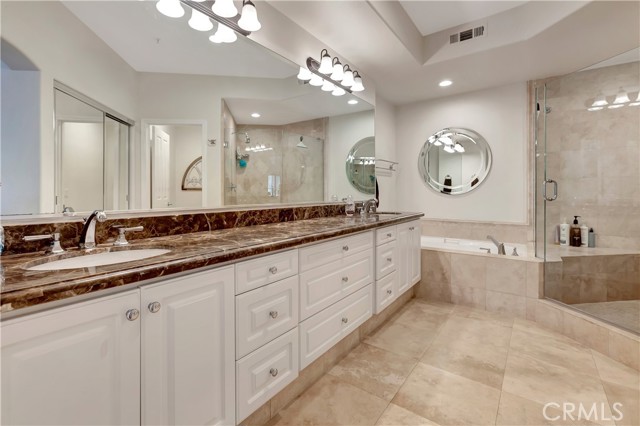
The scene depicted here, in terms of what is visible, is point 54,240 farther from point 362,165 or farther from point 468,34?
point 468,34

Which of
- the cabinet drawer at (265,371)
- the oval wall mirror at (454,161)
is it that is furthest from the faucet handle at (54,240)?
the oval wall mirror at (454,161)

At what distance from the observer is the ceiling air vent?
2.34 m

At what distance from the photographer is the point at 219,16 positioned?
1528 millimetres

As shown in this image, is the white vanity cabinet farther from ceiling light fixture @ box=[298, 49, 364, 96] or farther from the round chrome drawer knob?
A: ceiling light fixture @ box=[298, 49, 364, 96]

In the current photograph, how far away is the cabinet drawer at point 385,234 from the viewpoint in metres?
1.99

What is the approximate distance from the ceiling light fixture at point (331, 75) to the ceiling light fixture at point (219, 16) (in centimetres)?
59

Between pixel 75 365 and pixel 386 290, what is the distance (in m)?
1.80

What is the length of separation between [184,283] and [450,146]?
134 inches

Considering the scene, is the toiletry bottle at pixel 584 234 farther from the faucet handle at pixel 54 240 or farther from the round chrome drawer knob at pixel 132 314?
the faucet handle at pixel 54 240

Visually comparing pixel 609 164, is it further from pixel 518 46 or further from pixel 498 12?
pixel 498 12

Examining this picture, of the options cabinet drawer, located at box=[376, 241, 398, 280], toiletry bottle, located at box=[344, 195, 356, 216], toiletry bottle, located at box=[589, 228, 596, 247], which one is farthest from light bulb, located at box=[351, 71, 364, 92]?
toiletry bottle, located at box=[589, 228, 596, 247]

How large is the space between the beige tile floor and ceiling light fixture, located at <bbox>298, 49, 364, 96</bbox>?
204cm

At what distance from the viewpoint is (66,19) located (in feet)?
3.61

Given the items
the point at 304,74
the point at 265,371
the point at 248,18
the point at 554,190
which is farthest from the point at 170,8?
the point at 554,190
